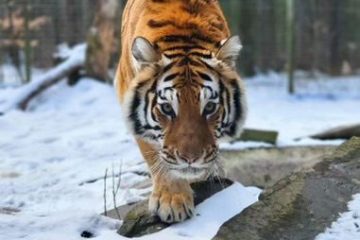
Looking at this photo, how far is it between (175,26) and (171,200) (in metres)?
0.93

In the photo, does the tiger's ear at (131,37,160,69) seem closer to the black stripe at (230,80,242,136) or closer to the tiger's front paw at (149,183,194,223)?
the black stripe at (230,80,242,136)

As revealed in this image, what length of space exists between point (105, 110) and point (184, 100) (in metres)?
5.21

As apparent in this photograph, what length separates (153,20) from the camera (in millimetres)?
3670

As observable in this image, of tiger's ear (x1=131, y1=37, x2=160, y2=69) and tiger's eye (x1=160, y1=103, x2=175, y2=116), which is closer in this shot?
tiger's eye (x1=160, y1=103, x2=175, y2=116)

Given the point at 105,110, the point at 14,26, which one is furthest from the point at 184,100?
the point at 14,26

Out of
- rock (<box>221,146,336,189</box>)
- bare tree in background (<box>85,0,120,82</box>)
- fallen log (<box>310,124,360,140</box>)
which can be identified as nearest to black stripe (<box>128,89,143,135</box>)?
rock (<box>221,146,336,189</box>)

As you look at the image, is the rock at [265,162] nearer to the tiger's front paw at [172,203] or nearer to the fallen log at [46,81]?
the tiger's front paw at [172,203]

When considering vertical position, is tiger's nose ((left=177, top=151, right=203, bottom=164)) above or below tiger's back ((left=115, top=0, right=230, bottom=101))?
below

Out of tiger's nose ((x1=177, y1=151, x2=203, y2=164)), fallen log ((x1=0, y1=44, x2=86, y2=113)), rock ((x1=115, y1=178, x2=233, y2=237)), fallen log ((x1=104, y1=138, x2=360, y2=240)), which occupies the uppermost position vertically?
tiger's nose ((x1=177, y1=151, x2=203, y2=164))

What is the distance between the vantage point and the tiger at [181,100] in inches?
117

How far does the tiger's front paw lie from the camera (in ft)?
10.2

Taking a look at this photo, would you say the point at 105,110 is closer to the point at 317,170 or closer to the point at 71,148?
the point at 71,148

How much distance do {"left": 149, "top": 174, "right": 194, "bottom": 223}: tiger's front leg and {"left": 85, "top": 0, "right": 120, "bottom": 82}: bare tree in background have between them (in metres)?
5.93

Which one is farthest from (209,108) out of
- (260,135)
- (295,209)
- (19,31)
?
(19,31)
